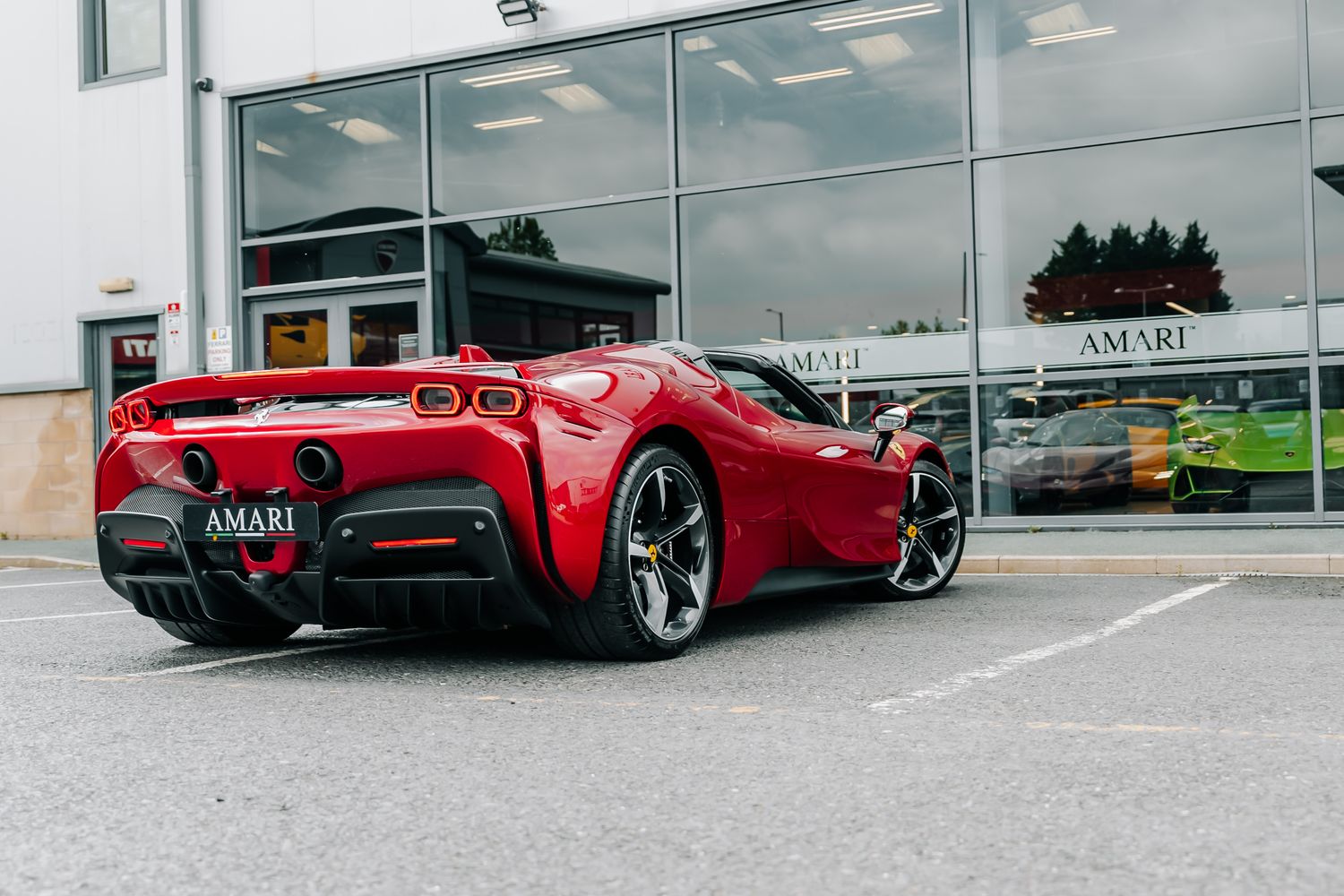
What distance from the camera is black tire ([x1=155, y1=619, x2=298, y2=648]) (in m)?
5.28

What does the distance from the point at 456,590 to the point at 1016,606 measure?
327 cm

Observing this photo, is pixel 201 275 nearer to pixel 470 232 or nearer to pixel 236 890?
pixel 470 232

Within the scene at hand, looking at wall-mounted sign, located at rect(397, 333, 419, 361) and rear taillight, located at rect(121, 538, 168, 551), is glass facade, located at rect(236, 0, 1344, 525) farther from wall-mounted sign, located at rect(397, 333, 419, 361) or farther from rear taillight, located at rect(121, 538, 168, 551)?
rear taillight, located at rect(121, 538, 168, 551)

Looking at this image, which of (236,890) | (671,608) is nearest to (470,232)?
(671,608)

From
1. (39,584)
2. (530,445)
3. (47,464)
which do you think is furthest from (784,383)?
(47,464)

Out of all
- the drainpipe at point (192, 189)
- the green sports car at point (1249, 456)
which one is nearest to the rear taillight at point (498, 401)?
the green sports car at point (1249, 456)

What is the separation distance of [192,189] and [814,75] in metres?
6.64

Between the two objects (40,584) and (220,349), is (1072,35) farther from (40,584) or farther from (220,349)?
(40,584)

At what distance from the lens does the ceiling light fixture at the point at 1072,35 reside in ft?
36.9

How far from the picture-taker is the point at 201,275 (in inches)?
557

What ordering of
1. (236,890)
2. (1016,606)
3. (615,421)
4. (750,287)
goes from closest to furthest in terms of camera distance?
(236,890) < (615,421) < (1016,606) < (750,287)

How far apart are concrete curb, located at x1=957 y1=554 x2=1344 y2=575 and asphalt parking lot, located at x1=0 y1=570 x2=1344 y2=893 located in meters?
2.98

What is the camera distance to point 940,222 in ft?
38.4

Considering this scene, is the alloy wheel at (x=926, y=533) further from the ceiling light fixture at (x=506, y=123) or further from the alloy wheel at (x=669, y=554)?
the ceiling light fixture at (x=506, y=123)
